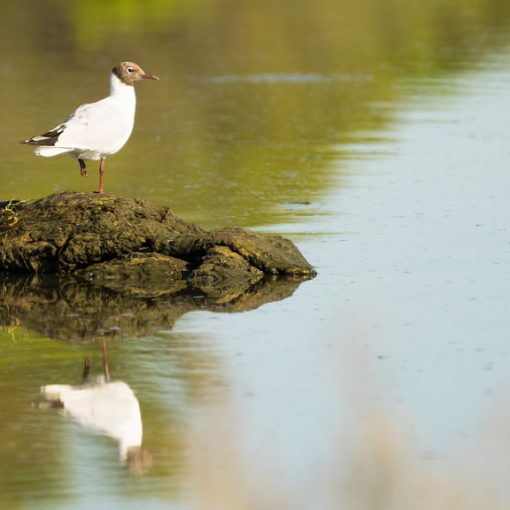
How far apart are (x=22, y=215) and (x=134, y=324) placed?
1.93 metres

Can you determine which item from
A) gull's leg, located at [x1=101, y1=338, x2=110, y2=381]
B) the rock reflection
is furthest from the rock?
gull's leg, located at [x1=101, y1=338, x2=110, y2=381]

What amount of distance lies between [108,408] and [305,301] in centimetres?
232

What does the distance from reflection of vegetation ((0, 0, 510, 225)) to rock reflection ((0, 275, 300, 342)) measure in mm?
2373

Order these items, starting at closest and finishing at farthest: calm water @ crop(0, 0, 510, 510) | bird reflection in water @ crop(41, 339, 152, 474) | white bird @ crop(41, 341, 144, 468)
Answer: calm water @ crop(0, 0, 510, 510) < bird reflection in water @ crop(41, 339, 152, 474) < white bird @ crop(41, 341, 144, 468)

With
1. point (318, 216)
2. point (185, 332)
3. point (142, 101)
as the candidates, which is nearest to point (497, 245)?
point (318, 216)

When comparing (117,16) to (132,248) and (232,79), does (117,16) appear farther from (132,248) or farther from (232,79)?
(132,248)

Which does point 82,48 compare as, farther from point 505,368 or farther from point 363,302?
point 505,368

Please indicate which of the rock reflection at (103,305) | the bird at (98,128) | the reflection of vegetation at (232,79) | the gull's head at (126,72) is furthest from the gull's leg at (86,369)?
the reflection of vegetation at (232,79)

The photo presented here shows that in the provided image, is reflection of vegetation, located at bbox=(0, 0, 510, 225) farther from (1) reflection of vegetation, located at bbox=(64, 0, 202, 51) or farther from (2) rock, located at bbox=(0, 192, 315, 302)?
→ (2) rock, located at bbox=(0, 192, 315, 302)

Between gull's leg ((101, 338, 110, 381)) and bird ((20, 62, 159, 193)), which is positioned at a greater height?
bird ((20, 62, 159, 193))

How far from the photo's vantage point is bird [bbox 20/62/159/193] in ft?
35.9

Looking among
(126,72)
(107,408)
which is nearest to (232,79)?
(126,72)

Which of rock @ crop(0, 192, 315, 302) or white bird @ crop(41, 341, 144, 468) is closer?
white bird @ crop(41, 341, 144, 468)

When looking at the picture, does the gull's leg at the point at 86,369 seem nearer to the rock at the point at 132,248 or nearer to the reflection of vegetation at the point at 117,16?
the rock at the point at 132,248
